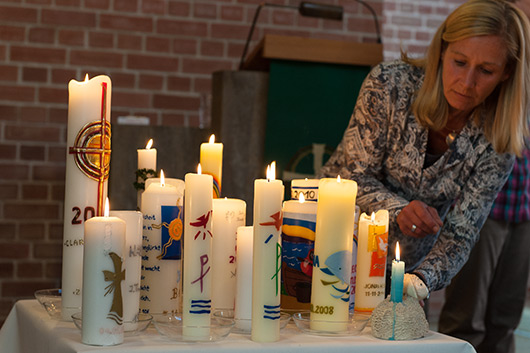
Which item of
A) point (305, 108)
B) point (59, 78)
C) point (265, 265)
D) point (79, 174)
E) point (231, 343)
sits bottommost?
point (231, 343)

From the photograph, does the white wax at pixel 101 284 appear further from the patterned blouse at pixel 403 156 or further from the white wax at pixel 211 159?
the patterned blouse at pixel 403 156

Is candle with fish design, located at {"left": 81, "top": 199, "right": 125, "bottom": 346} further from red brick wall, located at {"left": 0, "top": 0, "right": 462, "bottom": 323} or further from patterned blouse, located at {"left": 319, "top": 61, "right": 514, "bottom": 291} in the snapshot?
red brick wall, located at {"left": 0, "top": 0, "right": 462, "bottom": 323}

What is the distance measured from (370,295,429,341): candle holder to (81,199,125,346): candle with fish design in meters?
0.37

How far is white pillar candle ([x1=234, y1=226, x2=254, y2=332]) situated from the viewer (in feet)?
3.17

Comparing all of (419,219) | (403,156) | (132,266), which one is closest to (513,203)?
(403,156)

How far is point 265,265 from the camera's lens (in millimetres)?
909

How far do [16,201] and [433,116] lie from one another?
1983 mm

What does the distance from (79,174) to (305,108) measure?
1.47 meters

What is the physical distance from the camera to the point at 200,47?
3152 millimetres

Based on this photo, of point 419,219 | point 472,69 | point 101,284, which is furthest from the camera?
point 472,69

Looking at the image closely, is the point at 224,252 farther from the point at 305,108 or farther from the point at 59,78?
the point at 59,78

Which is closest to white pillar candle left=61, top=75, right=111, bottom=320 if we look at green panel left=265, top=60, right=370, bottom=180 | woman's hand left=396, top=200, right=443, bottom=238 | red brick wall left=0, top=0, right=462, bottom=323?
woman's hand left=396, top=200, right=443, bottom=238

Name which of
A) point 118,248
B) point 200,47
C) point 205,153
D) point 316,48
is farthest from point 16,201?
point 118,248

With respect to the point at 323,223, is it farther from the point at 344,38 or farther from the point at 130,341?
the point at 344,38
